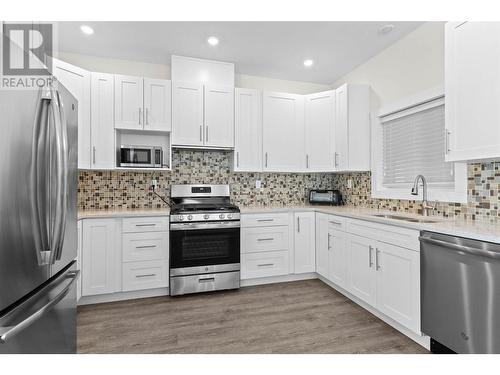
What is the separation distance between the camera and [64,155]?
1318 mm

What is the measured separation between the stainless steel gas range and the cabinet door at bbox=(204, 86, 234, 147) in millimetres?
843

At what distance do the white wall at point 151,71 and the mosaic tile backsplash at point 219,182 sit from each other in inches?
41.6

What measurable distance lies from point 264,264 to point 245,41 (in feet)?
8.27

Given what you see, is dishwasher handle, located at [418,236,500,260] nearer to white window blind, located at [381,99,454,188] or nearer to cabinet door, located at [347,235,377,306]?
cabinet door, located at [347,235,377,306]

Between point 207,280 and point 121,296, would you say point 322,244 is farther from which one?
point 121,296

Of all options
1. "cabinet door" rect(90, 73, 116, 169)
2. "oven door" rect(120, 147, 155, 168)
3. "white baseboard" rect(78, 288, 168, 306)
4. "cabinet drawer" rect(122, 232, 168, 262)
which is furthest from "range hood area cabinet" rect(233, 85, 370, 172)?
"white baseboard" rect(78, 288, 168, 306)

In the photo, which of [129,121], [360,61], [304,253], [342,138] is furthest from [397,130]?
[129,121]

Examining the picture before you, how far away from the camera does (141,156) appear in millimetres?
3021

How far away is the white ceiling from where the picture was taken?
2.60 m

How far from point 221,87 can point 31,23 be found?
6.55 ft

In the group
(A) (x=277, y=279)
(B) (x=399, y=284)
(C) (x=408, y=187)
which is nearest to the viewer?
(B) (x=399, y=284)

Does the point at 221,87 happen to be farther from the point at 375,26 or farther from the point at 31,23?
the point at 31,23

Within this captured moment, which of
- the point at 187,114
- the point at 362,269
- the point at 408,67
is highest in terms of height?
the point at 408,67

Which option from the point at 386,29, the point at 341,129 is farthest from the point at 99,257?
the point at 386,29
